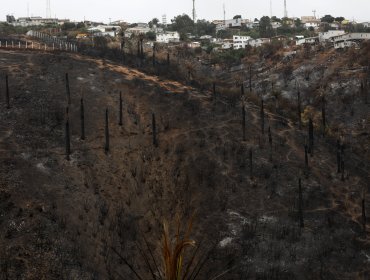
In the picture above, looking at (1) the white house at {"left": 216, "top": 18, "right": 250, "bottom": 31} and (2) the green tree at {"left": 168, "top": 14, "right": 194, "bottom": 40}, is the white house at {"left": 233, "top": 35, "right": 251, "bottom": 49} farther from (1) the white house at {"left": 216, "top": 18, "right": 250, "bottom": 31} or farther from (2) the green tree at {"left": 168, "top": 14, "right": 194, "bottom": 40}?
(1) the white house at {"left": 216, "top": 18, "right": 250, "bottom": 31}

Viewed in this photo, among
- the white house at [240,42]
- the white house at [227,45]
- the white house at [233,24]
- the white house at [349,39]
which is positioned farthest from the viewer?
the white house at [233,24]

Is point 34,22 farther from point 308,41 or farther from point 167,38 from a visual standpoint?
point 308,41

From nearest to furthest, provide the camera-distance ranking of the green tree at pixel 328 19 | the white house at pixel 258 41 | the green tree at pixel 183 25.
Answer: the white house at pixel 258 41, the green tree at pixel 183 25, the green tree at pixel 328 19

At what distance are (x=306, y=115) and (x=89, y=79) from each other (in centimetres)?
3698

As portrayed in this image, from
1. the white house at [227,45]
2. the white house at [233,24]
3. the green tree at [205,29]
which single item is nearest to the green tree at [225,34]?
the green tree at [205,29]

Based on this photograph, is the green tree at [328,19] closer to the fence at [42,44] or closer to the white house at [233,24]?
the white house at [233,24]

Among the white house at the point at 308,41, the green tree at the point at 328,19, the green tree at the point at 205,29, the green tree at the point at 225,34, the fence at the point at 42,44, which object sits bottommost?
the fence at the point at 42,44

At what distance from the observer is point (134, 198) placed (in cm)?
4294

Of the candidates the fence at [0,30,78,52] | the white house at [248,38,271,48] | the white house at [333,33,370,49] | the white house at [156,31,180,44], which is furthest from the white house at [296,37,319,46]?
the fence at [0,30,78,52]

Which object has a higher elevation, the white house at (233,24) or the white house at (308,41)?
the white house at (233,24)

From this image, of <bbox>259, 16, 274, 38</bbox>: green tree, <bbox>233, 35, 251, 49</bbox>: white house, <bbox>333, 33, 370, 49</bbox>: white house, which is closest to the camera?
<bbox>333, 33, 370, 49</bbox>: white house

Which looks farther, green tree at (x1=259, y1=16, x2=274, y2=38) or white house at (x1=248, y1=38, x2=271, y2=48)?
green tree at (x1=259, y1=16, x2=274, y2=38)

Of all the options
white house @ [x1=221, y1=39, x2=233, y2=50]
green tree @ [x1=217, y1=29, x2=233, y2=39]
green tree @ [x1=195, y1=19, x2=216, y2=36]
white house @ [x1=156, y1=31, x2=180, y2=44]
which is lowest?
white house @ [x1=221, y1=39, x2=233, y2=50]

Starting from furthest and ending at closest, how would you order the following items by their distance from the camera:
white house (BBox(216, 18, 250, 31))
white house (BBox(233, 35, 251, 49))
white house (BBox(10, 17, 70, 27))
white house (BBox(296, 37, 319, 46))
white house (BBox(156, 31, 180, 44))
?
white house (BBox(216, 18, 250, 31)), white house (BBox(10, 17, 70, 27)), white house (BBox(156, 31, 180, 44)), white house (BBox(233, 35, 251, 49)), white house (BBox(296, 37, 319, 46))
